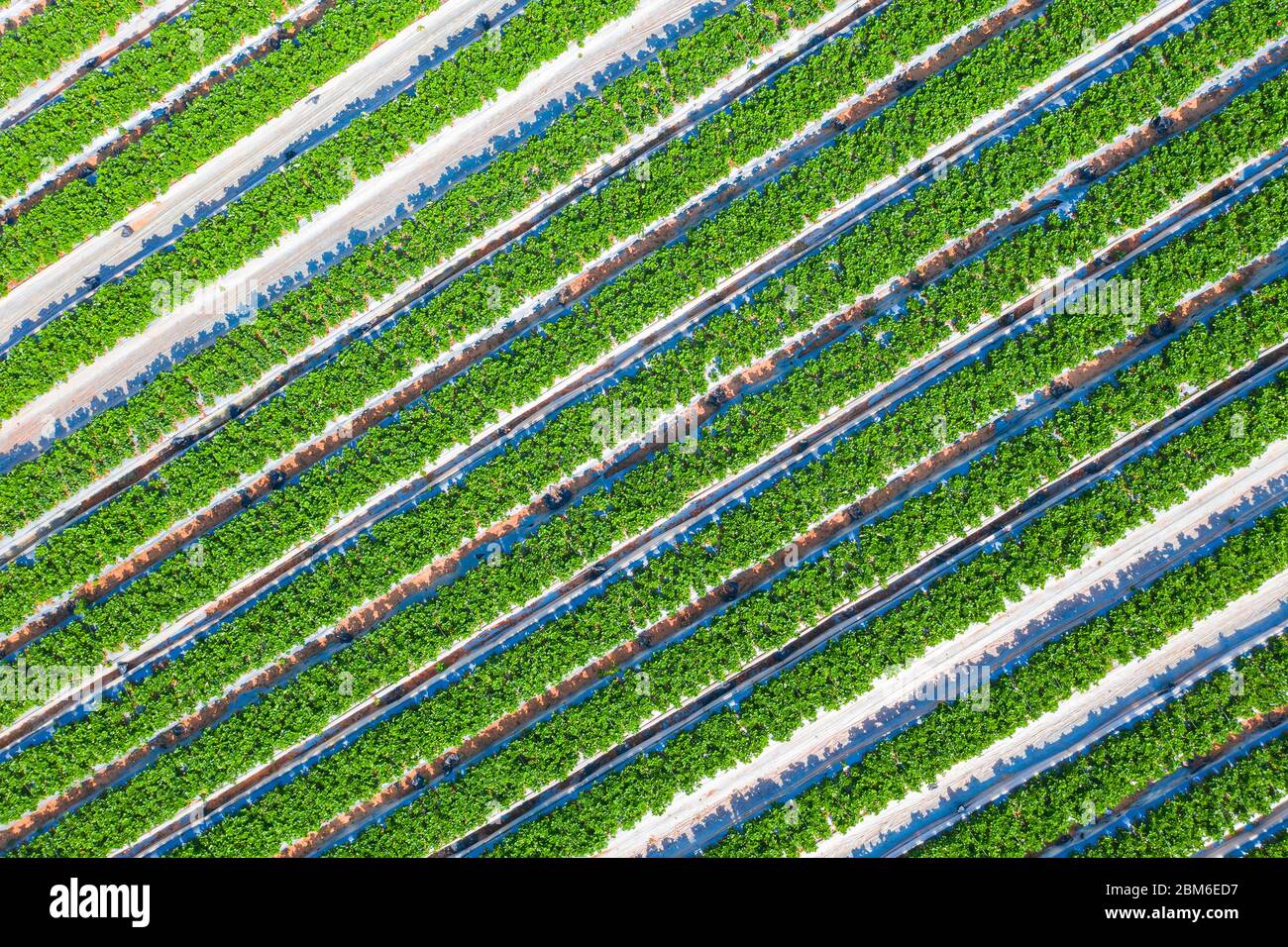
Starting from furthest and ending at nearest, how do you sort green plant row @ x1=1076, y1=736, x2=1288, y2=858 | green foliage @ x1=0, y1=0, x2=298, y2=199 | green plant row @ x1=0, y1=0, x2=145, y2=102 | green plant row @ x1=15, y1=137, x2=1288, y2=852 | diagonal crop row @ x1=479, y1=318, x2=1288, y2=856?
green plant row @ x1=0, y1=0, x2=145, y2=102 → green foliage @ x1=0, y1=0, x2=298, y2=199 → green plant row @ x1=15, y1=137, x2=1288, y2=852 → diagonal crop row @ x1=479, y1=318, x2=1288, y2=856 → green plant row @ x1=1076, y1=736, x2=1288, y2=858

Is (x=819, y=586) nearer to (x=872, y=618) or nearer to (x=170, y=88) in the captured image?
(x=872, y=618)

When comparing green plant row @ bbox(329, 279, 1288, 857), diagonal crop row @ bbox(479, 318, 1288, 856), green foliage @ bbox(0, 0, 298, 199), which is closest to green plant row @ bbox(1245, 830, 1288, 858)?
diagonal crop row @ bbox(479, 318, 1288, 856)

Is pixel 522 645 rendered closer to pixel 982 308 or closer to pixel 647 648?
pixel 647 648

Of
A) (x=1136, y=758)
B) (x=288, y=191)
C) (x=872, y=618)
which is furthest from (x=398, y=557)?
(x=1136, y=758)

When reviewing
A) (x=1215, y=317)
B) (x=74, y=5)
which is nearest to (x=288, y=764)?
(x=74, y=5)

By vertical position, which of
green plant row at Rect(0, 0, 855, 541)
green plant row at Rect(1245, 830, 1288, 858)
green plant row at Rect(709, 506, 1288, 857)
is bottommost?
green plant row at Rect(1245, 830, 1288, 858)

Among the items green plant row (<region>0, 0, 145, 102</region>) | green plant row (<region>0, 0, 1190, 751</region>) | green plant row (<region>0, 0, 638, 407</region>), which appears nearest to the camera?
green plant row (<region>0, 0, 1190, 751</region>)

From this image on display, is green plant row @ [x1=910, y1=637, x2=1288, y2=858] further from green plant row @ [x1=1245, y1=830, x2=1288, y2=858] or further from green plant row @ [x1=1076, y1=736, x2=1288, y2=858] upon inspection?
green plant row @ [x1=1245, y1=830, x2=1288, y2=858]
